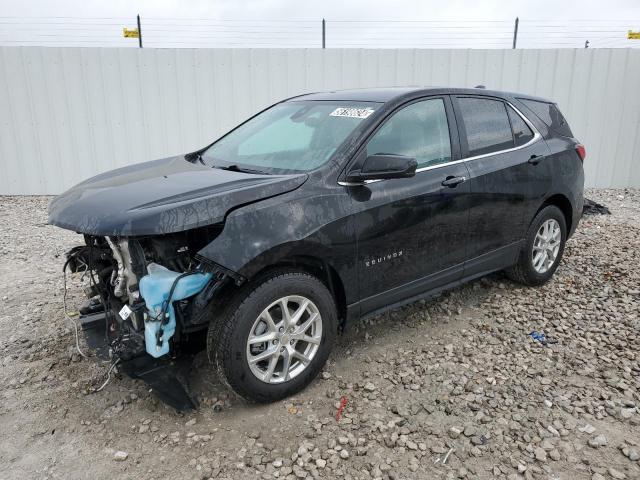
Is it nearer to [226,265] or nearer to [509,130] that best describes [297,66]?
[509,130]

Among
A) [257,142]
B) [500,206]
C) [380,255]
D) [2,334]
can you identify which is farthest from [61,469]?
[500,206]

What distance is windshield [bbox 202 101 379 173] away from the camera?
318 centimetres

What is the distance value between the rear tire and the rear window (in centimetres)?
72

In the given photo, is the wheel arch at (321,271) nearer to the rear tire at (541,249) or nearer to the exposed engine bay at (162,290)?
the exposed engine bay at (162,290)

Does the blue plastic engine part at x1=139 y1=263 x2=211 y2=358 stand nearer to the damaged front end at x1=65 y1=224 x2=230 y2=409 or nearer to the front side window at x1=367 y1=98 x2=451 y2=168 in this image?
the damaged front end at x1=65 y1=224 x2=230 y2=409

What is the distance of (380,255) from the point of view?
318 cm

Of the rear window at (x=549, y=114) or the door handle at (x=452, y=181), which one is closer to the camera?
the door handle at (x=452, y=181)

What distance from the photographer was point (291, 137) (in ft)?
11.6

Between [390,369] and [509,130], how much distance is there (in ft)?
7.23

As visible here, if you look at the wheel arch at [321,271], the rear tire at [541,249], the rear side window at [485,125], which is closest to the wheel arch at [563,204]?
the rear tire at [541,249]

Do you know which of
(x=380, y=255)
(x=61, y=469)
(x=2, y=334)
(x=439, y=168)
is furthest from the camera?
(x=2, y=334)

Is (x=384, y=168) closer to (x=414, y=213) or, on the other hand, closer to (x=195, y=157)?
(x=414, y=213)

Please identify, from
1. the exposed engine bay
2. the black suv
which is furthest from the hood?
the exposed engine bay

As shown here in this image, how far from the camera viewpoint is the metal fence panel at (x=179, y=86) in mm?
8156
